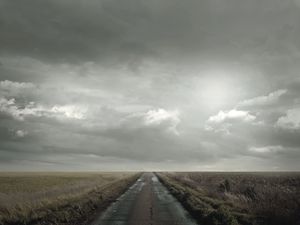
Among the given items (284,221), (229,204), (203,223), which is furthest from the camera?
(229,204)

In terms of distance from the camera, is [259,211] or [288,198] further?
[288,198]

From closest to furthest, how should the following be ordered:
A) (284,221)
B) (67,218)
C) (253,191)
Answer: (284,221) → (67,218) → (253,191)

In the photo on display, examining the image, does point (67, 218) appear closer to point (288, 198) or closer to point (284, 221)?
point (284, 221)

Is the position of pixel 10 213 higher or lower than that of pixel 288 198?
lower

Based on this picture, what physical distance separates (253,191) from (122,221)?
58.3 ft

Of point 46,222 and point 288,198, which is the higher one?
point 288,198

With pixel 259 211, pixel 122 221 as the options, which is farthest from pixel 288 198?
pixel 122 221

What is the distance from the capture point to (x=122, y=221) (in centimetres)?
1639

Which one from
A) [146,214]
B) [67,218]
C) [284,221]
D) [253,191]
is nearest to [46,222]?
[67,218]

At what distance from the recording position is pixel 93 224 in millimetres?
15633

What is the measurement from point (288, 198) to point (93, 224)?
11877mm

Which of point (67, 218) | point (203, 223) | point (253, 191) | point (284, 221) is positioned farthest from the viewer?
point (253, 191)

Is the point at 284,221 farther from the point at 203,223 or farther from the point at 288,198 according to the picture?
the point at 288,198

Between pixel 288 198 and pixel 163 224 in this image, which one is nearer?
pixel 163 224
